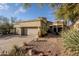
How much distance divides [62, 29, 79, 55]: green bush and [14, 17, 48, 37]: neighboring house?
0.29 m

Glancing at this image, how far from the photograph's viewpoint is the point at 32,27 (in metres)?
2.46

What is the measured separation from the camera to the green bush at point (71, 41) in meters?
2.35

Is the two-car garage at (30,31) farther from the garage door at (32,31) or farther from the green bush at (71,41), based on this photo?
the green bush at (71,41)

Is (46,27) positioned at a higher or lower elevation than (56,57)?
higher

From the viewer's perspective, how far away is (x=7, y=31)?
2441mm

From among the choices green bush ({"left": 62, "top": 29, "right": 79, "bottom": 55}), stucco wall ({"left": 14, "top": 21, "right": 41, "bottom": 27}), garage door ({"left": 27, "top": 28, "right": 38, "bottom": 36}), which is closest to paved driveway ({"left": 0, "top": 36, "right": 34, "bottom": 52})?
garage door ({"left": 27, "top": 28, "right": 38, "bottom": 36})

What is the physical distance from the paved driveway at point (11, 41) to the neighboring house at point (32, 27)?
0.07 metres

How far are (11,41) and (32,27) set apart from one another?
0.34 metres

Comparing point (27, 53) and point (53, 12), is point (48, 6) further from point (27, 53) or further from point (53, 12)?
point (27, 53)

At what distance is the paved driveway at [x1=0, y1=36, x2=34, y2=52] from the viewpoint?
2.42m

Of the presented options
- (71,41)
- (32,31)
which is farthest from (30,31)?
(71,41)

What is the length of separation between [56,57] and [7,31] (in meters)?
0.75

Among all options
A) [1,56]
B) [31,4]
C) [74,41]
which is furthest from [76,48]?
[1,56]

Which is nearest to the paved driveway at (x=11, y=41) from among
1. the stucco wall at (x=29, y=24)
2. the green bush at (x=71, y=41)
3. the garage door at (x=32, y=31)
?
the garage door at (x=32, y=31)
